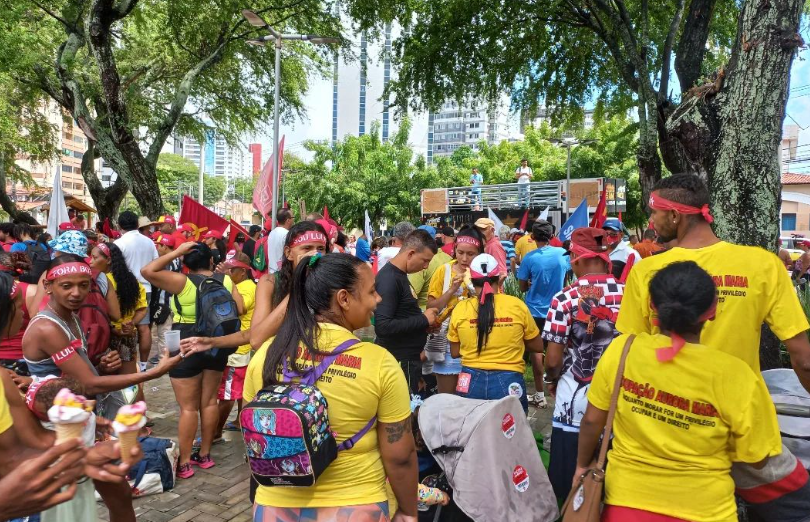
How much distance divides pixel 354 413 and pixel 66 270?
7.44ft

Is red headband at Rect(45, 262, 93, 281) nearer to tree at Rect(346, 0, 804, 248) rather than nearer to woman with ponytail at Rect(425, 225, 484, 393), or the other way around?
woman with ponytail at Rect(425, 225, 484, 393)

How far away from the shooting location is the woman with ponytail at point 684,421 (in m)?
2.10

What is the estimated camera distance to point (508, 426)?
3273 millimetres

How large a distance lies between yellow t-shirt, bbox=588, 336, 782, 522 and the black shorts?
340 centimetres

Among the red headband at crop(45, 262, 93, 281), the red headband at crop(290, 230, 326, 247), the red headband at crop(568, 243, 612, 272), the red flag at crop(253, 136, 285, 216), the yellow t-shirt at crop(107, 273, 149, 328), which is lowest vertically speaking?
the yellow t-shirt at crop(107, 273, 149, 328)

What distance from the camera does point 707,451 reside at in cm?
214

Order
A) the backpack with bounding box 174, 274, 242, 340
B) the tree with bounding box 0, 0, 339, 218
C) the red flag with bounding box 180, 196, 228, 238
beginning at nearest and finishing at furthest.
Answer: the backpack with bounding box 174, 274, 242, 340
the red flag with bounding box 180, 196, 228, 238
the tree with bounding box 0, 0, 339, 218

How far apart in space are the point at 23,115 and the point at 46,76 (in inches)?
239

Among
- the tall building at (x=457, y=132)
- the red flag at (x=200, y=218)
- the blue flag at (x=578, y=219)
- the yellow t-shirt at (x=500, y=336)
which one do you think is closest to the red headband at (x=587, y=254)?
the yellow t-shirt at (x=500, y=336)

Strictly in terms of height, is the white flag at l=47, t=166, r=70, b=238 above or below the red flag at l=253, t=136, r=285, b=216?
below

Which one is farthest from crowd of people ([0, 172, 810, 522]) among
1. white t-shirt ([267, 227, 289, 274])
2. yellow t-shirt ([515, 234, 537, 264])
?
yellow t-shirt ([515, 234, 537, 264])

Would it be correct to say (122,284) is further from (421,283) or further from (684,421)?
(684,421)

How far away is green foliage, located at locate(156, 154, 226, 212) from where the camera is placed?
6875 cm

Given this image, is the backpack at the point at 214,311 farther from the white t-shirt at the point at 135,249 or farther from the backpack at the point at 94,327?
the white t-shirt at the point at 135,249
